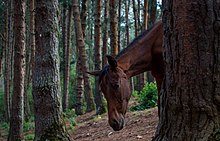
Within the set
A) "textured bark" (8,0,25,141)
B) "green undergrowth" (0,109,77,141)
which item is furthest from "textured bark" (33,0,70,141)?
"green undergrowth" (0,109,77,141)

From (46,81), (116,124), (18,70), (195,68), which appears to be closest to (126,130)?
(46,81)

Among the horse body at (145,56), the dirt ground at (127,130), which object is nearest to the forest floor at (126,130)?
the dirt ground at (127,130)

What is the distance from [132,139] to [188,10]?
491cm

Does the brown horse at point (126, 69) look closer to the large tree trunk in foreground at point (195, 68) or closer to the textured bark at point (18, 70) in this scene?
the large tree trunk in foreground at point (195, 68)

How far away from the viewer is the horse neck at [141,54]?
6023 mm

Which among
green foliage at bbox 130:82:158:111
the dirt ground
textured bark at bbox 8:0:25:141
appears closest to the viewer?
the dirt ground

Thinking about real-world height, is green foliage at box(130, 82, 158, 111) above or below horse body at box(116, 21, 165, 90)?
below

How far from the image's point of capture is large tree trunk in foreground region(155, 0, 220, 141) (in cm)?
295

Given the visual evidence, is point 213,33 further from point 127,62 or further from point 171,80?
point 127,62

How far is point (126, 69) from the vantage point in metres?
6.06

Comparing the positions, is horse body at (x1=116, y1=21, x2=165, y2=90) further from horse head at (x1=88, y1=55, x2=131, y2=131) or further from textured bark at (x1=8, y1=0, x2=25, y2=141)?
textured bark at (x1=8, y1=0, x2=25, y2=141)

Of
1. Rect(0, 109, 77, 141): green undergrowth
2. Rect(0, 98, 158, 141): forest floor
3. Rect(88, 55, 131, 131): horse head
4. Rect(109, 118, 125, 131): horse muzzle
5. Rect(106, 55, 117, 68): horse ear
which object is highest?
Rect(106, 55, 117, 68): horse ear

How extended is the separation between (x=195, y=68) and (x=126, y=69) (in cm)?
311

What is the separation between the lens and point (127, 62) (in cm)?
609
